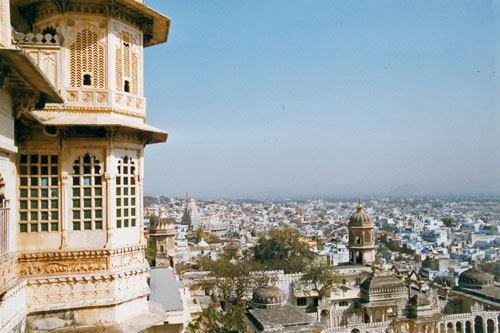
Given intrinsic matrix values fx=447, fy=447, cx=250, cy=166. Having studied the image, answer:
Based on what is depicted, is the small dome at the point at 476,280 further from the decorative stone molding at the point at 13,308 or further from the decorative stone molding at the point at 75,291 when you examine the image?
the decorative stone molding at the point at 13,308

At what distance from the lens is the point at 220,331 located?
52.7 ft

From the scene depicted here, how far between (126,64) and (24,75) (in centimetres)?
206

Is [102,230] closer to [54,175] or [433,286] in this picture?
[54,175]

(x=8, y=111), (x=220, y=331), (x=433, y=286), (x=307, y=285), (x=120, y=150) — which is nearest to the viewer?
(x=8, y=111)

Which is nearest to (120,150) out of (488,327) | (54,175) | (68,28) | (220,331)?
(54,175)

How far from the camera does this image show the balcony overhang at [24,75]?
462 cm

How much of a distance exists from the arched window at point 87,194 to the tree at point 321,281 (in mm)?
20511

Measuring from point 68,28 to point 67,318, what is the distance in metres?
4.21

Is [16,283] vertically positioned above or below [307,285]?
above

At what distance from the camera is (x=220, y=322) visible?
17016 millimetres

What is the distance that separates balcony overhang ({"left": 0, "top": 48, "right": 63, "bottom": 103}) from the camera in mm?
4621

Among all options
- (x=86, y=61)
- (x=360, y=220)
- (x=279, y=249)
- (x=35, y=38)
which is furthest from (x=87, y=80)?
(x=279, y=249)

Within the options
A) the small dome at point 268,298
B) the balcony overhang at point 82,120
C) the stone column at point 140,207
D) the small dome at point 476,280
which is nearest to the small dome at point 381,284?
the small dome at point 476,280

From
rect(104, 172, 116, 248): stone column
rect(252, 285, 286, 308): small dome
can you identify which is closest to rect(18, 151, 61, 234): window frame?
rect(104, 172, 116, 248): stone column
